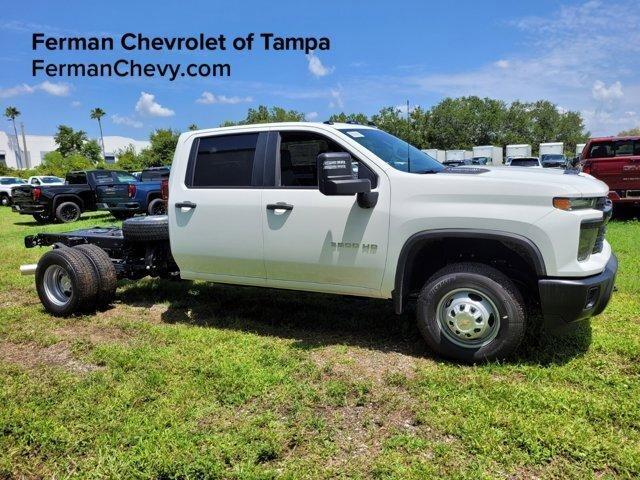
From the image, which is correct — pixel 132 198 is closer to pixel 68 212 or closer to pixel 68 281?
pixel 68 212

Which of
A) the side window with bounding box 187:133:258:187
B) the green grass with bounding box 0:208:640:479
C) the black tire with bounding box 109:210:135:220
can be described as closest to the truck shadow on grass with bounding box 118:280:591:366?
the green grass with bounding box 0:208:640:479

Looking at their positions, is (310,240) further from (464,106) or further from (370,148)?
(464,106)

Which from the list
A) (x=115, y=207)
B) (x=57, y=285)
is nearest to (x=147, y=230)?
(x=57, y=285)

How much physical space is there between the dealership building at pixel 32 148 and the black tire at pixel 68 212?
7194 cm

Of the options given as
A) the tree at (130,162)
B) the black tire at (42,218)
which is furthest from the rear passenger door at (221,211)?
the tree at (130,162)

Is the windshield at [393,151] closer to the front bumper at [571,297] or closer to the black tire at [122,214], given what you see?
the front bumper at [571,297]

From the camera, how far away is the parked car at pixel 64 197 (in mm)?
16719

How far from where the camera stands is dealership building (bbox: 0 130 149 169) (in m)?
92.8

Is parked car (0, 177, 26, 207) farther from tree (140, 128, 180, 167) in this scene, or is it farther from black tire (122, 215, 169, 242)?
tree (140, 128, 180, 167)

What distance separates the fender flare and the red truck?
30.8 ft

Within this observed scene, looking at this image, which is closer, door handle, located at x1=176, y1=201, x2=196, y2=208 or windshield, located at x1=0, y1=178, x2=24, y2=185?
door handle, located at x1=176, y1=201, x2=196, y2=208

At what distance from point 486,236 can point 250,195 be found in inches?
82.8

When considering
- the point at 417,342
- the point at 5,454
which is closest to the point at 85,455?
the point at 5,454

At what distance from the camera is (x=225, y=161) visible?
4996 millimetres
